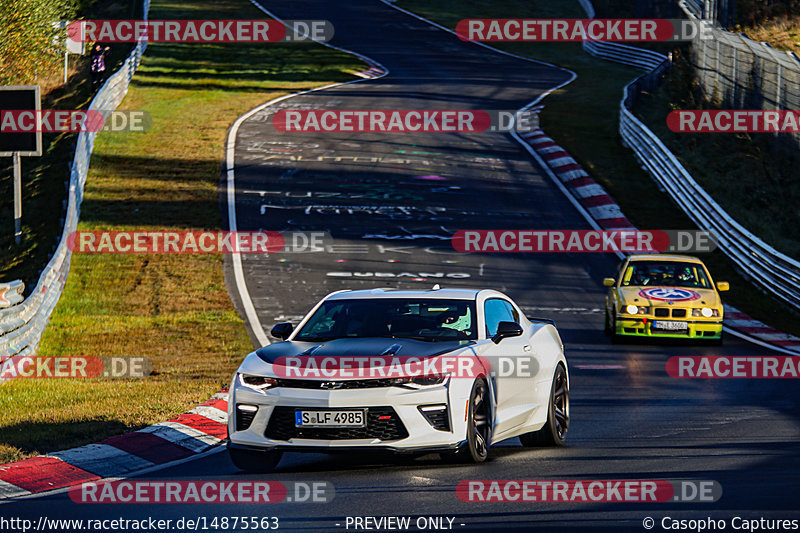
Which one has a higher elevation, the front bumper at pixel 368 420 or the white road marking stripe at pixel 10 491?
the front bumper at pixel 368 420

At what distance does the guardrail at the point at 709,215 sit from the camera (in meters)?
24.6

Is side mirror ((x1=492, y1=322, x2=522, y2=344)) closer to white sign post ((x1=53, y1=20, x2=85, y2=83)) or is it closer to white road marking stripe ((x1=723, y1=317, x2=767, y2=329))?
white road marking stripe ((x1=723, y1=317, x2=767, y2=329))

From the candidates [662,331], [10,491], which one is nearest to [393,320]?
[10,491]

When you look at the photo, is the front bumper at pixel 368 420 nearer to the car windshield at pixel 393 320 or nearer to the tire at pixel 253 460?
the tire at pixel 253 460

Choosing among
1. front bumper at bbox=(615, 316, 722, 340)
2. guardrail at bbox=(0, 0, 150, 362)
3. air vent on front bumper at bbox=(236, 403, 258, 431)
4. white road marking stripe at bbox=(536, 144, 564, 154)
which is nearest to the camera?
air vent on front bumper at bbox=(236, 403, 258, 431)

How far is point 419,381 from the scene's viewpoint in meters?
9.24

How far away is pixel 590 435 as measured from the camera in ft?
38.1

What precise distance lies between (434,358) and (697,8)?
167 feet

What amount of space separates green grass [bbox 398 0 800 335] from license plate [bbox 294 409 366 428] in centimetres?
1479

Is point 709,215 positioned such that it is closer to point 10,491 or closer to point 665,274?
point 665,274

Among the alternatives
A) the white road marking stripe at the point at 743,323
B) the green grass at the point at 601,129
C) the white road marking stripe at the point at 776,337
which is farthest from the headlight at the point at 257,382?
→ the green grass at the point at 601,129

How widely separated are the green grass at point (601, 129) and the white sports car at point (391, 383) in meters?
13.0

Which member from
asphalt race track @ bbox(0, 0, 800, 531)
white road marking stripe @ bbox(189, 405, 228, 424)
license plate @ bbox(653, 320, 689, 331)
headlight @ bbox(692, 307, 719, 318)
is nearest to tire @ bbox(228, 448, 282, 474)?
asphalt race track @ bbox(0, 0, 800, 531)

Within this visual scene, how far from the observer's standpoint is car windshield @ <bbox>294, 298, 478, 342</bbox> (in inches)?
404
